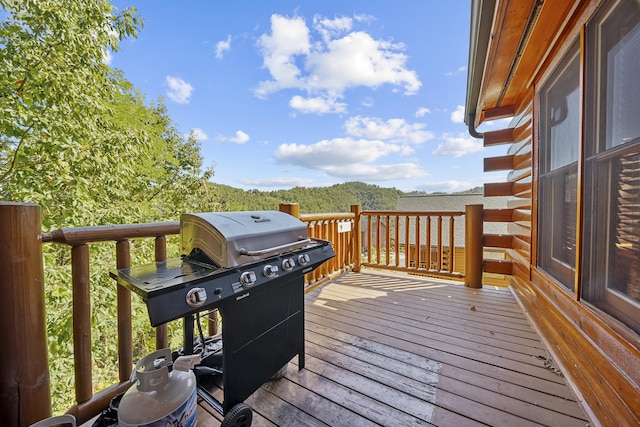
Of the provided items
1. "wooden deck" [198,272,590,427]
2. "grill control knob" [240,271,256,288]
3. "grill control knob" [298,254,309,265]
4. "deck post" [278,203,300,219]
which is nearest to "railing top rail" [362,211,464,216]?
"wooden deck" [198,272,590,427]

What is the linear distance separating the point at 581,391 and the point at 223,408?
1.85 meters

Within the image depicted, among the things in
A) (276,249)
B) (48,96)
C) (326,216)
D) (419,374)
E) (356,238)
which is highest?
(48,96)

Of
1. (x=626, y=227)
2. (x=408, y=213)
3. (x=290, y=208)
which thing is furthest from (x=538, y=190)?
(x=290, y=208)

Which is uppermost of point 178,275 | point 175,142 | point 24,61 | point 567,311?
point 175,142

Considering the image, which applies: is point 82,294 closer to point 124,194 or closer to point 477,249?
point 477,249

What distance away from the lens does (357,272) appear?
4.03 metres

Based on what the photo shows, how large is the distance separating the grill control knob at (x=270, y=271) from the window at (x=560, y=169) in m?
1.76

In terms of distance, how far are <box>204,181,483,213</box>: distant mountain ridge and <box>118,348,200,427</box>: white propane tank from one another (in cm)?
1098

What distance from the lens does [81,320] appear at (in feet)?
4.03

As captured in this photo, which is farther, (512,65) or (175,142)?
(175,142)

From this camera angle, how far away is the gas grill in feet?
3.15

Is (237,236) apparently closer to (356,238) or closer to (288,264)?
(288,264)

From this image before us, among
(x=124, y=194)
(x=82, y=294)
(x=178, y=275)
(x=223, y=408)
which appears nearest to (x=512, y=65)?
(x=178, y=275)

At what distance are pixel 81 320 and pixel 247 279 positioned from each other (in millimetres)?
856
